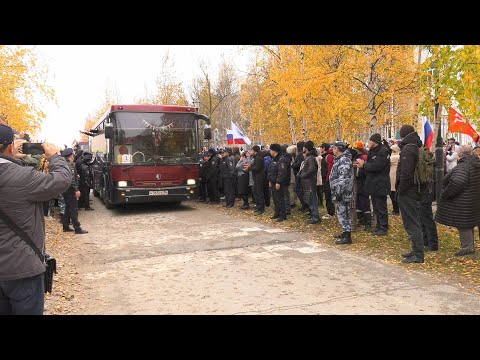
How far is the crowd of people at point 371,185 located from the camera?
734 centimetres

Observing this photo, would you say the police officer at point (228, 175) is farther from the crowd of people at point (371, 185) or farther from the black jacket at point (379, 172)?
the black jacket at point (379, 172)

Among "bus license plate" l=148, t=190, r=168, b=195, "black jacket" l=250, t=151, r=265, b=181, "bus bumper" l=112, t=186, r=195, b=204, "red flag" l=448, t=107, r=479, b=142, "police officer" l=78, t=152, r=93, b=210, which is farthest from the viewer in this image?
"police officer" l=78, t=152, r=93, b=210

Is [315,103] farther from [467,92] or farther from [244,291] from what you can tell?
[244,291]

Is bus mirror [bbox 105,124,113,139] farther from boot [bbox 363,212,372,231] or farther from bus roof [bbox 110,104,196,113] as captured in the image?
boot [bbox 363,212,372,231]

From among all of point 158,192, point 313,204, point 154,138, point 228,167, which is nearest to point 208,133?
point 228,167

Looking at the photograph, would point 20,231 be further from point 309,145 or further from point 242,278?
point 309,145

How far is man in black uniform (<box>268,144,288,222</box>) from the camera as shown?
11664 mm

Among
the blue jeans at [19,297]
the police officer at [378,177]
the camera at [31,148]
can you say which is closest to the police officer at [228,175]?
the police officer at [378,177]

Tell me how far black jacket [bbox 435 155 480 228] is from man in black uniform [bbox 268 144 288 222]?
184 inches

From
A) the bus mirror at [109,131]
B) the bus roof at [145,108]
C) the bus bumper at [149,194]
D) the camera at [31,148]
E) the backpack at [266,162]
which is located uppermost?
the bus roof at [145,108]

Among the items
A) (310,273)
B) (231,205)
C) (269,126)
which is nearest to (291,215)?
(231,205)

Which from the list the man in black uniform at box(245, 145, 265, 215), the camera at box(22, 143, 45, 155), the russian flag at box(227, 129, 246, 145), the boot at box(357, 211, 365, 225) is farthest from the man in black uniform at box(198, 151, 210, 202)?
the camera at box(22, 143, 45, 155)

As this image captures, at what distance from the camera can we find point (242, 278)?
654cm

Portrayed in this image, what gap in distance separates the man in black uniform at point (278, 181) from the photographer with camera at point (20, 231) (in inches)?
335
